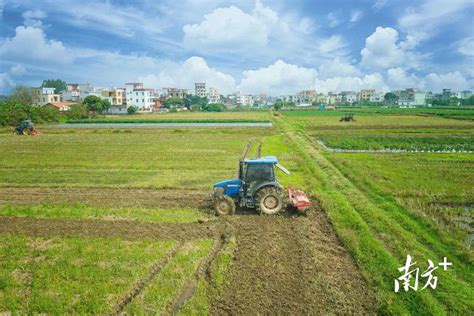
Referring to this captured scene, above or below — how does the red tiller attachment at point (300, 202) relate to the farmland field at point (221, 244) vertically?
above

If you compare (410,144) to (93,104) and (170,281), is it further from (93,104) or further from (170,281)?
(93,104)

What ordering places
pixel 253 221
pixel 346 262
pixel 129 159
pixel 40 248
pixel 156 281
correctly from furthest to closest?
pixel 129 159
pixel 253 221
pixel 40 248
pixel 346 262
pixel 156 281

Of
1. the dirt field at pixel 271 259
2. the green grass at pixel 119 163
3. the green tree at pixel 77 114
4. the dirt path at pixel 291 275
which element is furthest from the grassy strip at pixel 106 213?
the green tree at pixel 77 114

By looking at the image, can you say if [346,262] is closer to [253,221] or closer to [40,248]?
[253,221]

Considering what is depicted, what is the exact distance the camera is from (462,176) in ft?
59.9

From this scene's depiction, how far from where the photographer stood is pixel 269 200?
12023 millimetres

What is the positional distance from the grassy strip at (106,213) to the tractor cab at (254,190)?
3.02ft

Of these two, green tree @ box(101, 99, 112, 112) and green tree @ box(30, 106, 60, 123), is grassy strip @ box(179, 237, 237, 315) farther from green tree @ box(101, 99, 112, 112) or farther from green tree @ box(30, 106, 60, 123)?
green tree @ box(101, 99, 112, 112)

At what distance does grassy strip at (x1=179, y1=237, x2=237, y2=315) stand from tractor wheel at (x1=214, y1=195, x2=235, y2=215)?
2.71m

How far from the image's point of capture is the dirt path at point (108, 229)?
427 inches

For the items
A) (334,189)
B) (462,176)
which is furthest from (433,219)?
(462,176)

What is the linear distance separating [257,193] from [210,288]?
186 inches

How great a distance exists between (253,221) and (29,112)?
6207cm

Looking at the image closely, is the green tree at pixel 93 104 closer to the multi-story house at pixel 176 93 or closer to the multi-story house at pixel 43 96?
the multi-story house at pixel 43 96
